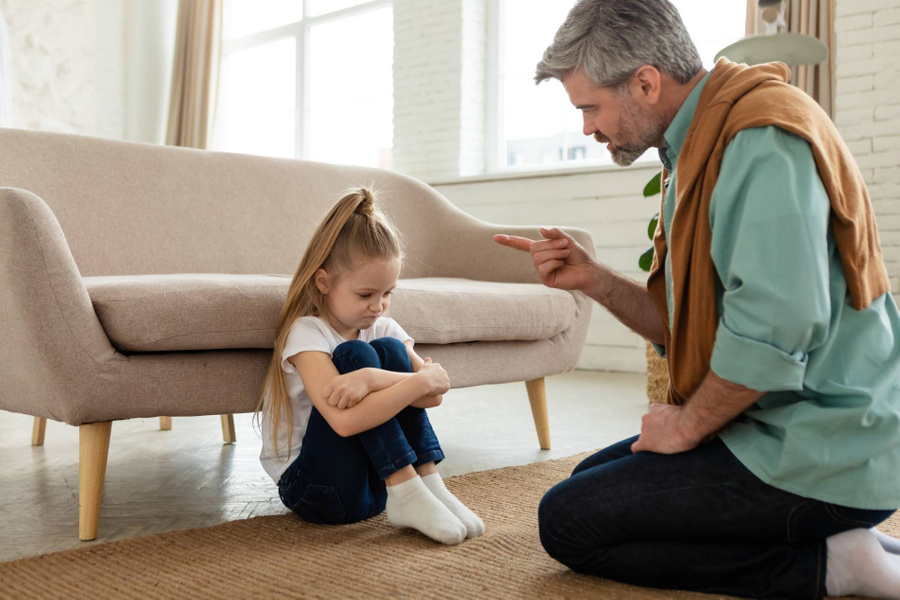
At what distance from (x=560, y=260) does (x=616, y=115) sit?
0.30 m

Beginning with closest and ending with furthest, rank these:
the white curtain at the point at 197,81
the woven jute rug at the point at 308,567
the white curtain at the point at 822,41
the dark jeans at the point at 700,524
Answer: the dark jeans at the point at 700,524
the woven jute rug at the point at 308,567
the white curtain at the point at 822,41
the white curtain at the point at 197,81

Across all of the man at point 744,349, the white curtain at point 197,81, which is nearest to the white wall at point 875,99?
the man at point 744,349

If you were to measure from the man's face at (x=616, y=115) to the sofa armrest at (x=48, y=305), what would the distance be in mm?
939

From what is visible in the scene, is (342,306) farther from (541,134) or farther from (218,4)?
(218,4)

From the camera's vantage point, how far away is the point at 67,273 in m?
1.49

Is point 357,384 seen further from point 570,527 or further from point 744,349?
point 744,349

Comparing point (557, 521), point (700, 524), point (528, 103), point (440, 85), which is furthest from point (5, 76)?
point (700, 524)

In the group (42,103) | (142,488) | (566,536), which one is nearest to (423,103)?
(42,103)

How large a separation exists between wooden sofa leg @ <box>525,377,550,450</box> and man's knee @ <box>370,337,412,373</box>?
86 cm

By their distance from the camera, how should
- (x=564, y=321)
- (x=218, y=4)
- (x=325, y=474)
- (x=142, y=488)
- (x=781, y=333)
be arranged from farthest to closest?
A: (x=218, y=4) < (x=564, y=321) < (x=142, y=488) < (x=325, y=474) < (x=781, y=333)

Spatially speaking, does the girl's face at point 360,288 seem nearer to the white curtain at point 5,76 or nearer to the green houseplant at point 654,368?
the green houseplant at point 654,368

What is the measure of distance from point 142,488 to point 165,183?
92 centimetres

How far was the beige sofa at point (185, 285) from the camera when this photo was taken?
1.50 m

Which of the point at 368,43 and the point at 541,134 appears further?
the point at 368,43
